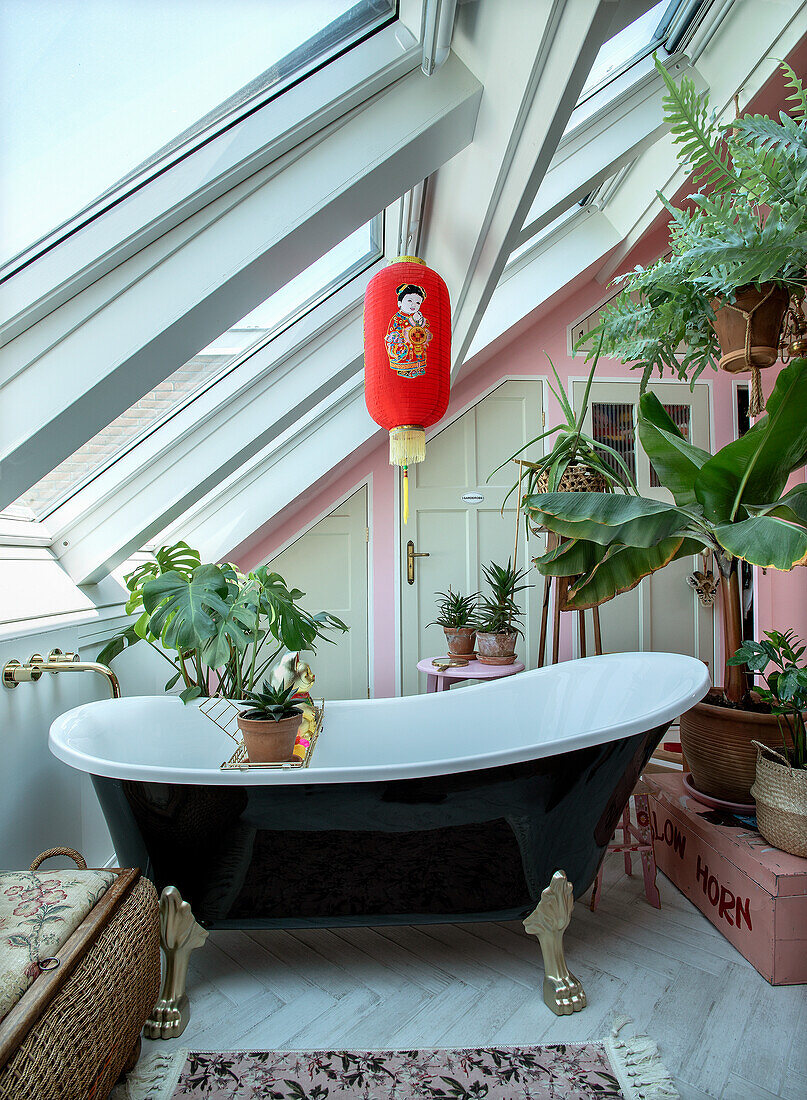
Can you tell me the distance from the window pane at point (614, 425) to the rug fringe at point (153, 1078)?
361cm

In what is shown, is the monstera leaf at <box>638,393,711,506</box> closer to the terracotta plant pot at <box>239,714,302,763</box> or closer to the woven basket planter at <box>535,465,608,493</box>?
the woven basket planter at <box>535,465,608,493</box>

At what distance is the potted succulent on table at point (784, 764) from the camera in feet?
5.41

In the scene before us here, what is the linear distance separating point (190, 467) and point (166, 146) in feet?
4.40

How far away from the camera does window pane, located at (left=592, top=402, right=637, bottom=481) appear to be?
405 cm

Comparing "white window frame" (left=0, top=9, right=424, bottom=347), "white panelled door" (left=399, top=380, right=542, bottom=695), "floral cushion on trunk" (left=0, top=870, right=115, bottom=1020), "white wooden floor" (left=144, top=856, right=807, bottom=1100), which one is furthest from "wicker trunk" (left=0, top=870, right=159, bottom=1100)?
"white panelled door" (left=399, top=380, right=542, bottom=695)

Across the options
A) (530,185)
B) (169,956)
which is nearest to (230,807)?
(169,956)

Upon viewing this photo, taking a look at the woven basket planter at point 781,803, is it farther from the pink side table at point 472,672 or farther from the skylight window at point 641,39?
the skylight window at point 641,39

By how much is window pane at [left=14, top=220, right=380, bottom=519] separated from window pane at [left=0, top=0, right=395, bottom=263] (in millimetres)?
776

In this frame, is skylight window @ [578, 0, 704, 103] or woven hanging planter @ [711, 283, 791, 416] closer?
woven hanging planter @ [711, 283, 791, 416]

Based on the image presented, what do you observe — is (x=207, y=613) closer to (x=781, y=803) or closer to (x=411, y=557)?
(x=781, y=803)

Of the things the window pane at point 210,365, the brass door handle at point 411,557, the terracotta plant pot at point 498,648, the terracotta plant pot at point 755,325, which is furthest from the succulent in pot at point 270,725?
the brass door handle at point 411,557

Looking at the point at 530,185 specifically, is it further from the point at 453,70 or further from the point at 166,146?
the point at 166,146

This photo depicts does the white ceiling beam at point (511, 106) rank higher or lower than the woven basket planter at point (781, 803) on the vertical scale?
higher

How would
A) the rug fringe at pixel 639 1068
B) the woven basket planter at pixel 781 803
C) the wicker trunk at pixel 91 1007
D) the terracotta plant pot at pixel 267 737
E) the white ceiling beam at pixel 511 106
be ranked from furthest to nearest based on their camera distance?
the terracotta plant pot at pixel 267 737 < the woven basket planter at pixel 781 803 < the rug fringe at pixel 639 1068 < the white ceiling beam at pixel 511 106 < the wicker trunk at pixel 91 1007
